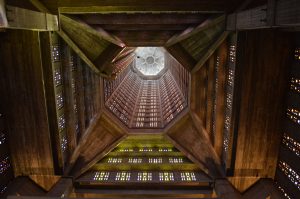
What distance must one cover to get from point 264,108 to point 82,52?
21794 mm

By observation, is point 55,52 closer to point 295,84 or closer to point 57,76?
point 57,76

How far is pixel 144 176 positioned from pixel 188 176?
22.1 feet

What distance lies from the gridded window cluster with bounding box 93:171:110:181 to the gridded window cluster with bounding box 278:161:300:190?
24245mm

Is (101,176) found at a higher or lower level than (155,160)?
lower

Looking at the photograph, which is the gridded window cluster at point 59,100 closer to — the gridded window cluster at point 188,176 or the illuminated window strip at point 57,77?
the illuminated window strip at point 57,77

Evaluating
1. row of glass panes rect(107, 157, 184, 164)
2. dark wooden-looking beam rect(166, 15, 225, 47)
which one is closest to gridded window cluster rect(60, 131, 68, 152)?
row of glass panes rect(107, 157, 184, 164)

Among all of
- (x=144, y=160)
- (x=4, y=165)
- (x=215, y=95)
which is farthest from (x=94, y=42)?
(x=144, y=160)

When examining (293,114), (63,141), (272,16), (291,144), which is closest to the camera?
(272,16)

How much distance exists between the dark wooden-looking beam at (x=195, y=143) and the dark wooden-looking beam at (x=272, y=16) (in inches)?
758

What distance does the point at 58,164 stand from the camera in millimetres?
35031

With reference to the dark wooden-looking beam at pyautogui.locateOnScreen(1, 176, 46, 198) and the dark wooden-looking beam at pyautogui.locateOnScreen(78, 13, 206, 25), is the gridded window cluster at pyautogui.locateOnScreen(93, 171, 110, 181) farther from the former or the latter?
the dark wooden-looking beam at pyautogui.locateOnScreen(78, 13, 206, 25)

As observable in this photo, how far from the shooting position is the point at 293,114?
28328 millimetres

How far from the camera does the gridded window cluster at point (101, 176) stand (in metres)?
40.3

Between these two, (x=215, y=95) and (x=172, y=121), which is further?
(x=172, y=121)
